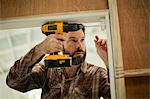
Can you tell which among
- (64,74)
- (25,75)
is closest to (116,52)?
(64,74)

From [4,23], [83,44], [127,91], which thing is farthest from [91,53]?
[4,23]

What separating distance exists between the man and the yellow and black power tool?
3cm

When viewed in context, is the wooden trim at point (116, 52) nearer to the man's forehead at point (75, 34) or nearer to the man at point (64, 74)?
the man at point (64, 74)

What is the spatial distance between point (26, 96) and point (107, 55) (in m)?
0.75

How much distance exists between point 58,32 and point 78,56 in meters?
0.26

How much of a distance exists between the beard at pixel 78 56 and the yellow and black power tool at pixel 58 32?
3 cm

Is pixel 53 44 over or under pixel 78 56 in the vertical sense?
over

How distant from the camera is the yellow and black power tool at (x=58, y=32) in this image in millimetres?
1929

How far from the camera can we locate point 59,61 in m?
1.93

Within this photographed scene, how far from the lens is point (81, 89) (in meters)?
1.90

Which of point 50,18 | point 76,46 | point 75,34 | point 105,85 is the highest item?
point 50,18

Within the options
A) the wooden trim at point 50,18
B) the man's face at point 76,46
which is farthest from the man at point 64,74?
the wooden trim at point 50,18

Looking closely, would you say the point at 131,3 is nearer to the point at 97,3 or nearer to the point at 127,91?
the point at 97,3

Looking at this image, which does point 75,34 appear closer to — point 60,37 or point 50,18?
point 60,37
